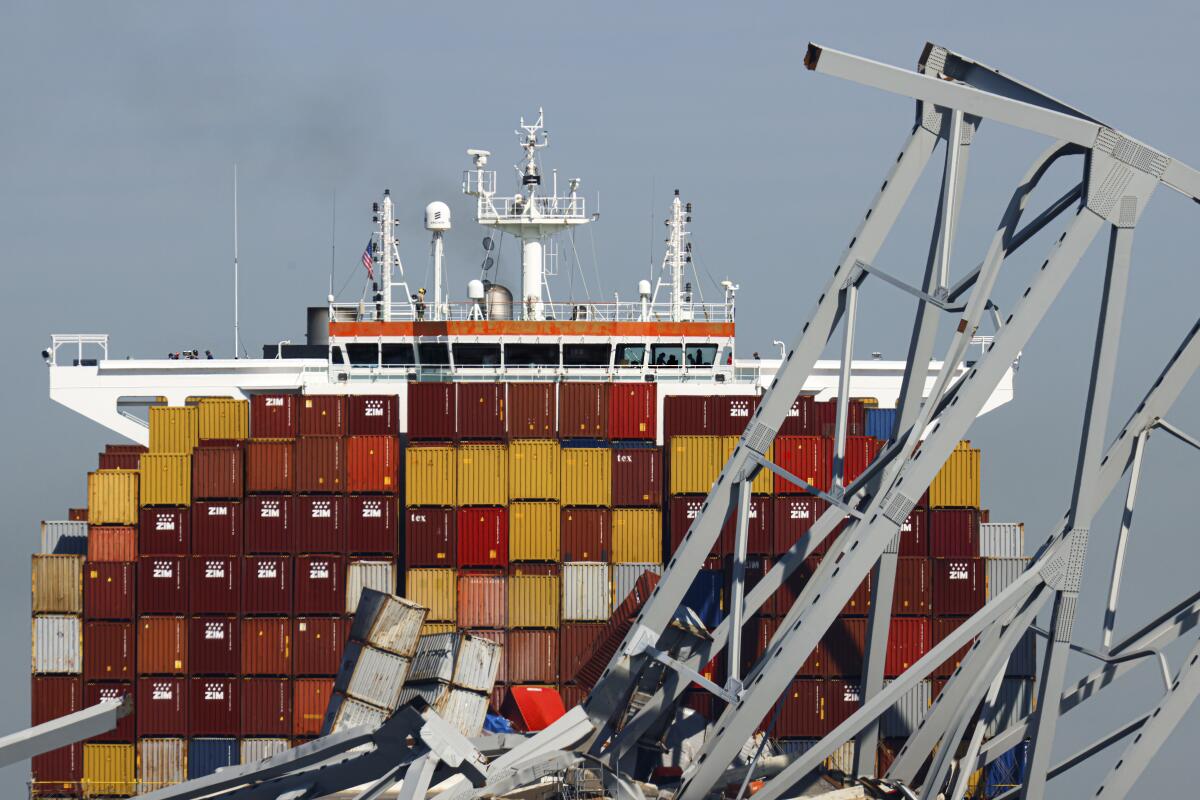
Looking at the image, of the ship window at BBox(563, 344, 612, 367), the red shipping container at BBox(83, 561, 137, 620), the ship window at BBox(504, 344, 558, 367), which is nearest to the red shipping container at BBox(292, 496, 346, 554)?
the red shipping container at BBox(83, 561, 137, 620)

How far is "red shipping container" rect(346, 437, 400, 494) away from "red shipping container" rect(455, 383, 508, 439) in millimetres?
1761

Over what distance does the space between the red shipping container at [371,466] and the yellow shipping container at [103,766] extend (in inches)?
303

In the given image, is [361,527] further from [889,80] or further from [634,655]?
[889,80]

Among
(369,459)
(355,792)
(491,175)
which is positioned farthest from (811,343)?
(491,175)

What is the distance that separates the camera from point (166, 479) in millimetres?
40156

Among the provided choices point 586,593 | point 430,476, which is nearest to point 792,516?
point 586,593

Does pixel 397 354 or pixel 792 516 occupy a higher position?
pixel 397 354

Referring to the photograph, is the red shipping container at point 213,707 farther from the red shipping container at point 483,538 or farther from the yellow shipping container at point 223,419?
the yellow shipping container at point 223,419

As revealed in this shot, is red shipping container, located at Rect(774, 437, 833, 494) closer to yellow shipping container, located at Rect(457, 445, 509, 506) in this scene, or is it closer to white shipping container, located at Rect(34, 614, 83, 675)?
yellow shipping container, located at Rect(457, 445, 509, 506)

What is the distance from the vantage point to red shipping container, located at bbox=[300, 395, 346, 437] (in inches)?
1606

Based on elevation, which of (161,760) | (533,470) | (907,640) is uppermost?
(533,470)

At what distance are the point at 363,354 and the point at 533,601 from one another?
11.6 meters

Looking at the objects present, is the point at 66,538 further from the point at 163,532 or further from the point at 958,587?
the point at 958,587

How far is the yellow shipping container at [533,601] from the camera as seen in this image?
126ft
